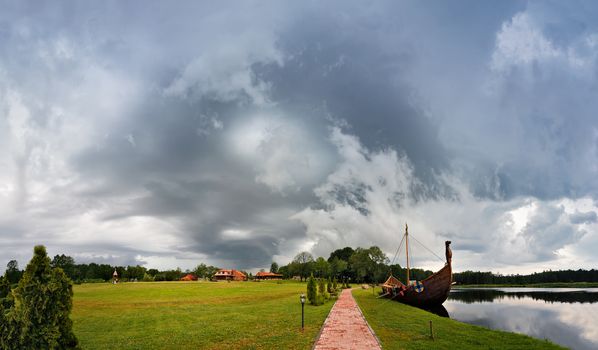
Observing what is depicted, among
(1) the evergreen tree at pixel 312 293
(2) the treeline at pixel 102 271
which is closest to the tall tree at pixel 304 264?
(2) the treeline at pixel 102 271

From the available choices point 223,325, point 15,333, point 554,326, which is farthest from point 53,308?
point 554,326

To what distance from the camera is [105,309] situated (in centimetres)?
3294

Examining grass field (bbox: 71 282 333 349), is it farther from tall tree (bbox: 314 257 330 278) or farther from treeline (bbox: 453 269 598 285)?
treeline (bbox: 453 269 598 285)

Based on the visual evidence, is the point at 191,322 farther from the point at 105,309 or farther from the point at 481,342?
the point at 481,342

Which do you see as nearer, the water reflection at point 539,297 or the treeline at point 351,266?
the water reflection at point 539,297

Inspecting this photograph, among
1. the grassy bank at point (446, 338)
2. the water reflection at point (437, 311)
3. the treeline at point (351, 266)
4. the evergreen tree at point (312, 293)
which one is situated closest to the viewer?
the grassy bank at point (446, 338)

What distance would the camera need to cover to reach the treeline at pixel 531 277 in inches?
5842

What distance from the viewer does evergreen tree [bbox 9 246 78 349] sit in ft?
34.0

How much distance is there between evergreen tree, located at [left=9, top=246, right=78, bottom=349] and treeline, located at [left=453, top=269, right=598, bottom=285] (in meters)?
177

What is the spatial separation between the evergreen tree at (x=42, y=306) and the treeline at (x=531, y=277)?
176543 mm

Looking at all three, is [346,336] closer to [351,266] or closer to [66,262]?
[351,266]

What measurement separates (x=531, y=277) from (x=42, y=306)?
192359 millimetres

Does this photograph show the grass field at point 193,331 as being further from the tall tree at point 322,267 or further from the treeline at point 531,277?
the treeline at point 531,277

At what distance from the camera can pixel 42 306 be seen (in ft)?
34.8
